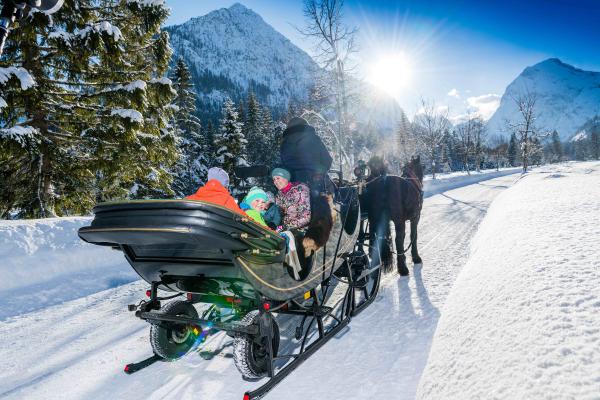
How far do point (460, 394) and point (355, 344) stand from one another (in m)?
1.49

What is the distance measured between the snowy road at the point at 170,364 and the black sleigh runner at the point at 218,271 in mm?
178

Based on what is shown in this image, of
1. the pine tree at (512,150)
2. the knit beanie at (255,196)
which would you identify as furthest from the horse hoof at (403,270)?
the pine tree at (512,150)

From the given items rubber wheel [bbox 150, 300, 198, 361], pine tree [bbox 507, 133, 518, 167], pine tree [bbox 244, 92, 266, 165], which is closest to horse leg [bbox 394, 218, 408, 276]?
rubber wheel [bbox 150, 300, 198, 361]

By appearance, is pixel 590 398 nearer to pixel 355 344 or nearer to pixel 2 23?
pixel 355 344

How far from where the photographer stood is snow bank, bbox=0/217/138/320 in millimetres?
4523

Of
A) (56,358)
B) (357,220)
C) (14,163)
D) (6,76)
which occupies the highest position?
(6,76)

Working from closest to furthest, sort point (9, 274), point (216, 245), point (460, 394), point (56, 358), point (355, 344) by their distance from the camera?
point (460, 394), point (216, 245), point (56, 358), point (355, 344), point (9, 274)

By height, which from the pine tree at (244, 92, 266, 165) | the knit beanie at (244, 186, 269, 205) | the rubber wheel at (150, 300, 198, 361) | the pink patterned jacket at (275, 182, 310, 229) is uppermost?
the pine tree at (244, 92, 266, 165)

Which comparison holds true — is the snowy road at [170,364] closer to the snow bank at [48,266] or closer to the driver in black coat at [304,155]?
the snow bank at [48,266]

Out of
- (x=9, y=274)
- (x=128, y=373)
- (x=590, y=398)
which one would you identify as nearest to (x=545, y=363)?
(x=590, y=398)

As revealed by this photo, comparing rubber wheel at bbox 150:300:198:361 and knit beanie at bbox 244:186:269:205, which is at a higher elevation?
knit beanie at bbox 244:186:269:205

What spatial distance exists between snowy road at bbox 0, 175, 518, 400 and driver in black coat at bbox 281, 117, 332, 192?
1755mm

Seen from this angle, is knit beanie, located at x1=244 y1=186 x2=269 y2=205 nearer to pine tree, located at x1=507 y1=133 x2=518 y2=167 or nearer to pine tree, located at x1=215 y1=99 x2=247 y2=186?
pine tree, located at x1=215 y1=99 x2=247 y2=186

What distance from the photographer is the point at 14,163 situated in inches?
337
